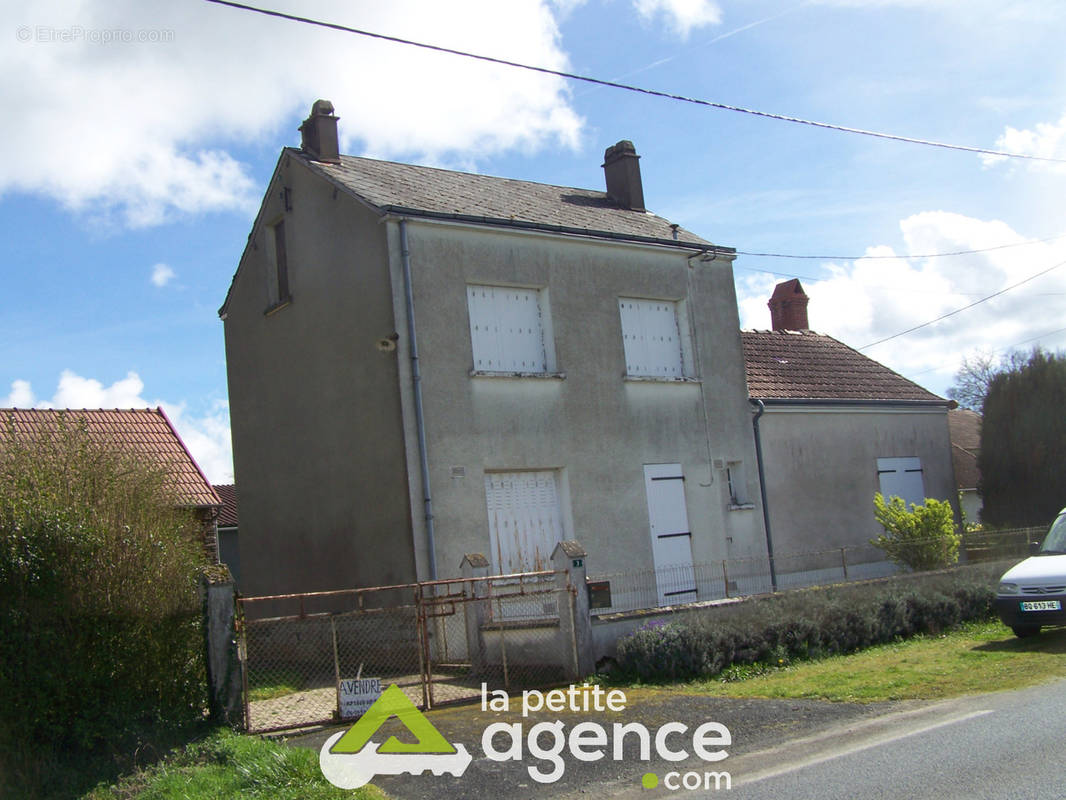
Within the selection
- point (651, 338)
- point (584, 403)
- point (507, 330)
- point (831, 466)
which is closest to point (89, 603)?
point (507, 330)

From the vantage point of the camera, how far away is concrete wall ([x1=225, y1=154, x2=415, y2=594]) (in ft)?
49.0

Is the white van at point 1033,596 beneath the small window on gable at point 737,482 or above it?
beneath

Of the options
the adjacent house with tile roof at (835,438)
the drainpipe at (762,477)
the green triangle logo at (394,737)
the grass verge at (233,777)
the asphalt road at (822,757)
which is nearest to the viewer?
the asphalt road at (822,757)

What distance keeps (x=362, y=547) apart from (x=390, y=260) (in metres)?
4.36

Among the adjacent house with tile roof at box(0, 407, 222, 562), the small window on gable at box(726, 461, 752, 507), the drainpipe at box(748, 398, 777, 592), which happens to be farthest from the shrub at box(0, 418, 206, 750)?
the drainpipe at box(748, 398, 777, 592)

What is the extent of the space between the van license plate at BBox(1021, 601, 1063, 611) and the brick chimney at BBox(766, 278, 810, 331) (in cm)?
1320

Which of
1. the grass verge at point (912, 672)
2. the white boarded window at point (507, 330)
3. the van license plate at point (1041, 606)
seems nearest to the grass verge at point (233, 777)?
the grass verge at point (912, 672)

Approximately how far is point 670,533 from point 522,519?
303 cm

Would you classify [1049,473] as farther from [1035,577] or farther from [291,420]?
[291,420]

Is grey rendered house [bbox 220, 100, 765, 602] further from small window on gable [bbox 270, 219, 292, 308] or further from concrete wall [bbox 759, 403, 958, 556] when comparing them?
concrete wall [bbox 759, 403, 958, 556]

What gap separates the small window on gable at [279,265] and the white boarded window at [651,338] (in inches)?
235

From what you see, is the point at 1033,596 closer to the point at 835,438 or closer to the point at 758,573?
the point at 758,573

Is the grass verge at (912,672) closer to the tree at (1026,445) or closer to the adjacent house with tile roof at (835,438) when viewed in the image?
the adjacent house with tile roof at (835,438)

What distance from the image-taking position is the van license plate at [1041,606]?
12.2 meters
